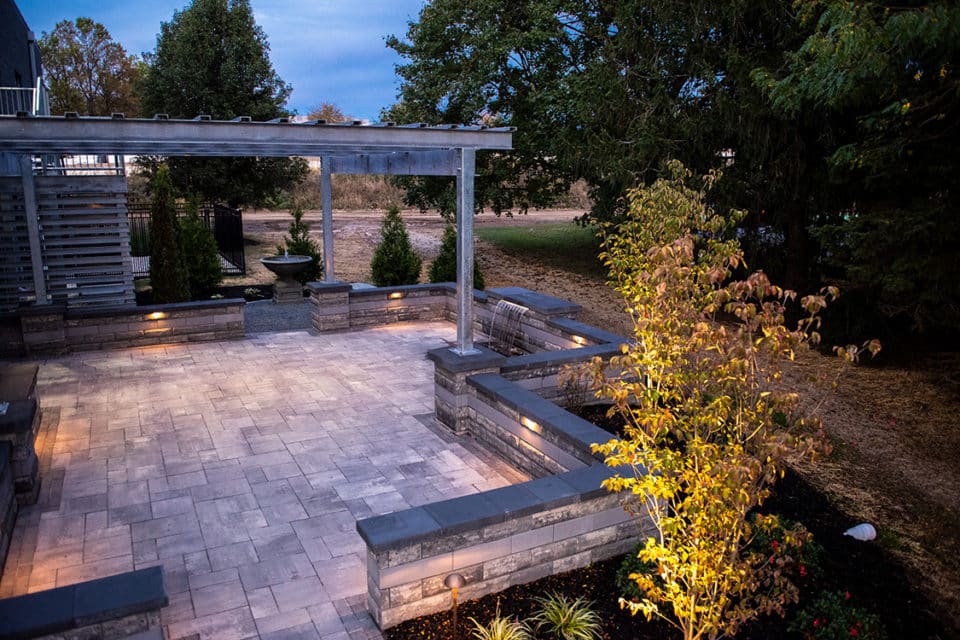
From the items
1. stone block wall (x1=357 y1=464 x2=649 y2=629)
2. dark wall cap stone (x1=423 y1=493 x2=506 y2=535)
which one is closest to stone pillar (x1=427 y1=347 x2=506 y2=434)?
stone block wall (x1=357 y1=464 x2=649 y2=629)

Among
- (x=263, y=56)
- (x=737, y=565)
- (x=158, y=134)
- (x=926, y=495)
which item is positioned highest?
(x=263, y=56)

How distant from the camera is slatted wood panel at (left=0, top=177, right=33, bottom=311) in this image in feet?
36.6

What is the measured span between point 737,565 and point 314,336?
961 cm

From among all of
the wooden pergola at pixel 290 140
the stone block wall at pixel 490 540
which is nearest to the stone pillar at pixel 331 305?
the wooden pergola at pixel 290 140

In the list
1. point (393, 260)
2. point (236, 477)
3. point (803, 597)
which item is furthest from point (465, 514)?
point (393, 260)

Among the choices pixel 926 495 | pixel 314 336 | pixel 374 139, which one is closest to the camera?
pixel 926 495

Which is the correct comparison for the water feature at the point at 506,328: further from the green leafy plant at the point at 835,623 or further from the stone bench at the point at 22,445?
the green leafy plant at the point at 835,623

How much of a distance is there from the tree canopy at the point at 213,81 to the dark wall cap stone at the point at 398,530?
21.6 metres

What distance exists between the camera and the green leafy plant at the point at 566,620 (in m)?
4.18

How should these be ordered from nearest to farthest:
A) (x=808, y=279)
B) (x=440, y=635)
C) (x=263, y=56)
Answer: (x=440, y=635) → (x=808, y=279) → (x=263, y=56)

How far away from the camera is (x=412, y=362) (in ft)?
34.4

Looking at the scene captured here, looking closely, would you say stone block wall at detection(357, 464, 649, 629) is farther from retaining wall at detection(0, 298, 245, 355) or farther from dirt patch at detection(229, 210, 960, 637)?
retaining wall at detection(0, 298, 245, 355)

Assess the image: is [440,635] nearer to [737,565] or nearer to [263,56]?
[737,565]

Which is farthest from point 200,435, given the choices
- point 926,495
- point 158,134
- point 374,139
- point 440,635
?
point 926,495
